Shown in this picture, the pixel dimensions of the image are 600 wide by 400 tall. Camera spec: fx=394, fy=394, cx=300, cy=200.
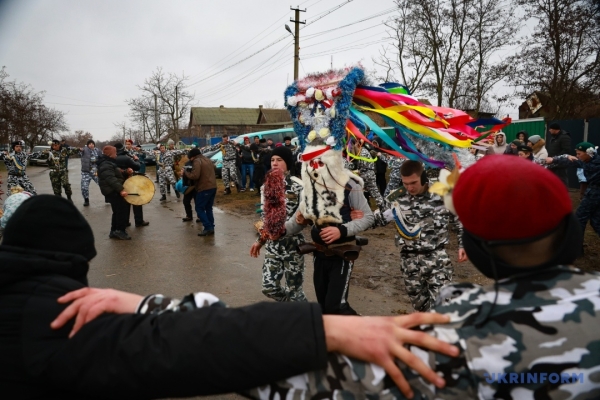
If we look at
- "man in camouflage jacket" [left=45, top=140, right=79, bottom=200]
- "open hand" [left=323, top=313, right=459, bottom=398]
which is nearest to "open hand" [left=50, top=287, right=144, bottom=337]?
"open hand" [left=323, top=313, right=459, bottom=398]

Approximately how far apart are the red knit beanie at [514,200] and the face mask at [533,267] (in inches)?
1.5

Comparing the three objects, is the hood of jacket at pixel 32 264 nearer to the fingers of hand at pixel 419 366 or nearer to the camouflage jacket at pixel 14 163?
the fingers of hand at pixel 419 366

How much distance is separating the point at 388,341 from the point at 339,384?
0.68 feet

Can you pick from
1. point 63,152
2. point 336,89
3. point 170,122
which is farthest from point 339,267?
point 170,122

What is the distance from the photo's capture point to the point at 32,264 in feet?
4.28

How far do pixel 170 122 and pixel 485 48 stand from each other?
35.1 metres

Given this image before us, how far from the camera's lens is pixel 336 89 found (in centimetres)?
355

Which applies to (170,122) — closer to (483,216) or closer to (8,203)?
(8,203)

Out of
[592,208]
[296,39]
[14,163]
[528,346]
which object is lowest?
[592,208]

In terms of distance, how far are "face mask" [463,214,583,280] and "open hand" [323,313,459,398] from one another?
228mm

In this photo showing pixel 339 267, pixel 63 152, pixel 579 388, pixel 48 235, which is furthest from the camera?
pixel 63 152

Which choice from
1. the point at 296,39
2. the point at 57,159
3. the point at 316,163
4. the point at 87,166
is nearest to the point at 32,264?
the point at 316,163

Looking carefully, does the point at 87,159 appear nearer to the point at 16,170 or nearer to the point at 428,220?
the point at 16,170

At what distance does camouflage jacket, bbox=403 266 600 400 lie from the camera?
3.52 feet
